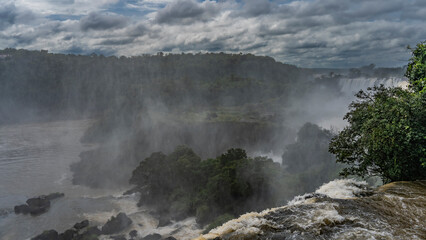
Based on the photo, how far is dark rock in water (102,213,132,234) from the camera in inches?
1351

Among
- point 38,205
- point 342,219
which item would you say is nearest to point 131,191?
point 38,205

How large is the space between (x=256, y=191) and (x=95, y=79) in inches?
4808

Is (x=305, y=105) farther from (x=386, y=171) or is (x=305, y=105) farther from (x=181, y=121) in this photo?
(x=386, y=171)

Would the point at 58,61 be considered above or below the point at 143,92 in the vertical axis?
above

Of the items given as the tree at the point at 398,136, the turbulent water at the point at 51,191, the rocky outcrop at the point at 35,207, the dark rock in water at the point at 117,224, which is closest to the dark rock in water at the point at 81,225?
the turbulent water at the point at 51,191

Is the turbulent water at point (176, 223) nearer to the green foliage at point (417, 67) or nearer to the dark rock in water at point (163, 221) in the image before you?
the dark rock in water at point (163, 221)

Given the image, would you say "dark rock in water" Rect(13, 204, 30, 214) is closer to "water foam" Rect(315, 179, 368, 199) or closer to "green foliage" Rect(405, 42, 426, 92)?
"water foam" Rect(315, 179, 368, 199)

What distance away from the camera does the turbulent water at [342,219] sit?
307 inches

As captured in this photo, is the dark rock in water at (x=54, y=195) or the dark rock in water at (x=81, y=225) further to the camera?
the dark rock in water at (x=54, y=195)

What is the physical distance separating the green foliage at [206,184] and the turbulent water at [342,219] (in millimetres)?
23056

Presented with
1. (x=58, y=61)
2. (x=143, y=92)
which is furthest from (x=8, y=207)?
(x=58, y=61)

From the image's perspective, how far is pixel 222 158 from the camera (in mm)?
40656

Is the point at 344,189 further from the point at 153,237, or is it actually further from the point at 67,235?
the point at 67,235

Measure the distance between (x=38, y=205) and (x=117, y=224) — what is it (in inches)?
611
